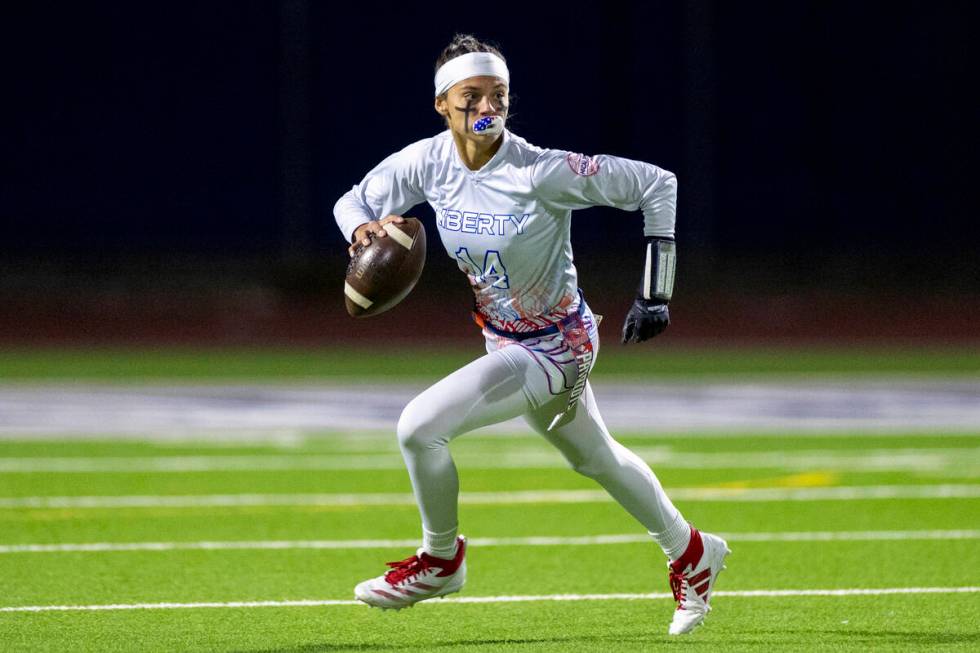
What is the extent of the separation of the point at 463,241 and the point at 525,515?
313cm

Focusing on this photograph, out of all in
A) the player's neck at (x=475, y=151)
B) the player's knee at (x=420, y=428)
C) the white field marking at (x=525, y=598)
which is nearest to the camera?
the player's knee at (x=420, y=428)

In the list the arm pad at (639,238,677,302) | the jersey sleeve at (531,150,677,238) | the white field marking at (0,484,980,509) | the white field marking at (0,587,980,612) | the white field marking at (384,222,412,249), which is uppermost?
the jersey sleeve at (531,150,677,238)

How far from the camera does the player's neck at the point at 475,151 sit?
17.1 ft

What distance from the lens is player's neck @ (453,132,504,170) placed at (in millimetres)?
5203

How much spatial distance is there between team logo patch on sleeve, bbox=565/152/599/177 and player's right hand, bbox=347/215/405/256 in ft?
1.89

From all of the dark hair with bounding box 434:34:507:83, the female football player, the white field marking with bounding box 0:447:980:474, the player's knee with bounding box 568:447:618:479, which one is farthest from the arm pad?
the white field marking with bounding box 0:447:980:474

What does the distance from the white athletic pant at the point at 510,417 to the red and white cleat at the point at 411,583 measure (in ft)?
0.39

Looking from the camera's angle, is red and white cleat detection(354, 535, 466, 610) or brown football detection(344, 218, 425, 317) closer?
brown football detection(344, 218, 425, 317)

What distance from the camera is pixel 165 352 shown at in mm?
18234

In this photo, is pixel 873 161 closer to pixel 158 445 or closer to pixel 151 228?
pixel 151 228

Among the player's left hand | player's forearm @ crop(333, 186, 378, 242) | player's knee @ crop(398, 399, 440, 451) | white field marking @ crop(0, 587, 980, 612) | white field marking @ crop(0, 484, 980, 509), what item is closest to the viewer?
player's knee @ crop(398, 399, 440, 451)

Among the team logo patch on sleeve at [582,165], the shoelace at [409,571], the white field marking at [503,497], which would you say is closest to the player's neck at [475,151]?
the team logo patch on sleeve at [582,165]

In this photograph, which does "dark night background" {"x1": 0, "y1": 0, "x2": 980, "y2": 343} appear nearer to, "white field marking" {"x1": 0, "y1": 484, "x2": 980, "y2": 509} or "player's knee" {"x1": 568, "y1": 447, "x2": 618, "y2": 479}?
"white field marking" {"x1": 0, "y1": 484, "x2": 980, "y2": 509}

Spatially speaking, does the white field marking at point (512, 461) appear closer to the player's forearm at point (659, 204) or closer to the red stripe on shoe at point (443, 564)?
the red stripe on shoe at point (443, 564)
